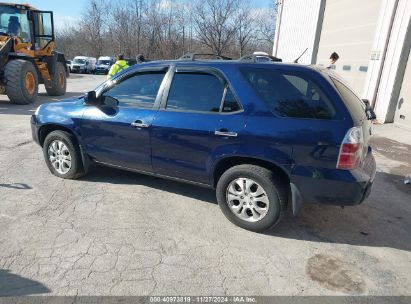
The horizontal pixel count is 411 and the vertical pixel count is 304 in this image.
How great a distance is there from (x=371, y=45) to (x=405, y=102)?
2.30 m

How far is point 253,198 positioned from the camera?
11.2 feet

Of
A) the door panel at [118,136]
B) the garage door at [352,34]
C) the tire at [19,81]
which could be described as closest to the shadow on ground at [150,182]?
the door panel at [118,136]

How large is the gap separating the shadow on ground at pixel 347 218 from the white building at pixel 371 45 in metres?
5.07

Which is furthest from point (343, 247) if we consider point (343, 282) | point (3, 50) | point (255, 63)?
point (3, 50)

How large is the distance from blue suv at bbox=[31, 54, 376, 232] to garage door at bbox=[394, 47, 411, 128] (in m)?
6.01

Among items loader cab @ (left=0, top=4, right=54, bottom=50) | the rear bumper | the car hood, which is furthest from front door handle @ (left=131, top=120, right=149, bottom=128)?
loader cab @ (left=0, top=4, right=54, bottom=50)

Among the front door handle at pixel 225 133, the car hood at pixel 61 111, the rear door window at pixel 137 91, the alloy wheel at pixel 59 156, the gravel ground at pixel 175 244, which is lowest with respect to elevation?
the gravel ground at pixel 175 244

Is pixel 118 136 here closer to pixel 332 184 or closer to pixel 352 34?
pixel 332 184

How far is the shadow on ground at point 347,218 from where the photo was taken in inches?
136

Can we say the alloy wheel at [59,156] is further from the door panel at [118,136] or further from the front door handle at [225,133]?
the front door handle at [225,133]

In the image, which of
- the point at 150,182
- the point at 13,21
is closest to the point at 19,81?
the point at 13,21

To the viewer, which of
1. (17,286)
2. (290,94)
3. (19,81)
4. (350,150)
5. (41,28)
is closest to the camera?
(17,286)

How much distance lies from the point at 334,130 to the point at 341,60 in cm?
975

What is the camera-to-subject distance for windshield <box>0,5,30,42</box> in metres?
11.4
